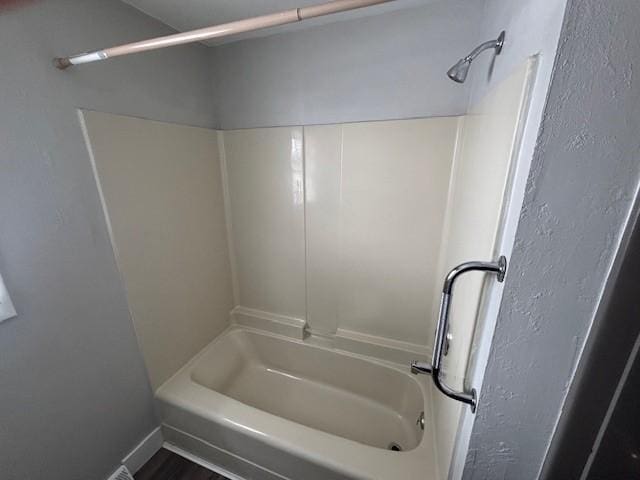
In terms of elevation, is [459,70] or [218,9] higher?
[218,9]

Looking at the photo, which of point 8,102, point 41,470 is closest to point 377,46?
point 8,102

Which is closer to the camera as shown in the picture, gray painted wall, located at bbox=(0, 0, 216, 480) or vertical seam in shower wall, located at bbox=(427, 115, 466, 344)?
gray painted wall, located at bbox=(0, 0, 216, 480)

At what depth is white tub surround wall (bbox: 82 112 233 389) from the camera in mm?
1119

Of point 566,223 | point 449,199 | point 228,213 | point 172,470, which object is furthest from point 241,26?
point 172,470

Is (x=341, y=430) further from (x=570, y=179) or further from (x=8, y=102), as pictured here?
(x=8, y=102)

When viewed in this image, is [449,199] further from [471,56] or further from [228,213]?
[228,213]

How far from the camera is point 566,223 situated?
0.44m

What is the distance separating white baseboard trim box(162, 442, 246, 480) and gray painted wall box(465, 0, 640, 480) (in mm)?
1399

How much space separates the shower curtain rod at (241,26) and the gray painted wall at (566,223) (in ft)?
1.27

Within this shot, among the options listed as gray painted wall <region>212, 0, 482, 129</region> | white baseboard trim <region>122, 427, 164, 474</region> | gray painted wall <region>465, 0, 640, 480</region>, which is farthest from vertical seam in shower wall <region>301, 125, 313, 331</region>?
gray painted wall <region>465, 0, 640, 480</region>

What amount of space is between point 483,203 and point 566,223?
0.89 feet

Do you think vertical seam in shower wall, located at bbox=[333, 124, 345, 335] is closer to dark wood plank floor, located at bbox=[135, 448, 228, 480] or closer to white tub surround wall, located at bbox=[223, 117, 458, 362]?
white tub surround wall, located at bbox=[223, 117, 458, 362]

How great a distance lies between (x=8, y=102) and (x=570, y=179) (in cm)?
155

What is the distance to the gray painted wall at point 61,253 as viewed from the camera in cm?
84
